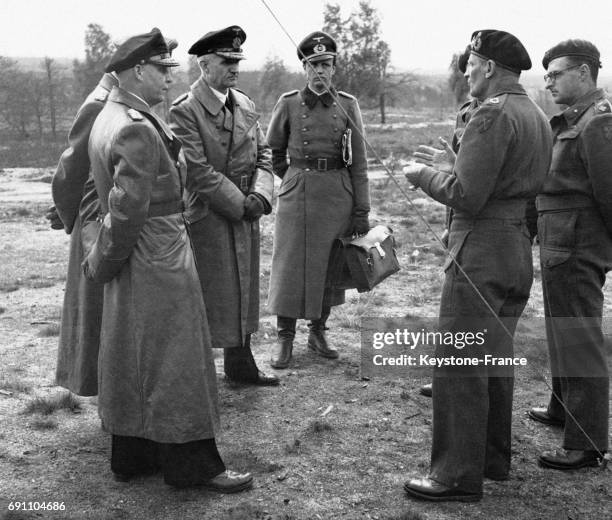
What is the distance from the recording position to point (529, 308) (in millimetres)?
7836

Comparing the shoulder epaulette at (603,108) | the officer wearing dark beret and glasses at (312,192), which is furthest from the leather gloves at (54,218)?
the shoulder epaulette at (603,108)

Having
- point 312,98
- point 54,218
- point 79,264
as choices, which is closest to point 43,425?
point 79,264

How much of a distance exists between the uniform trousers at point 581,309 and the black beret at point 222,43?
2.33m

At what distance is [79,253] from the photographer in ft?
14.9

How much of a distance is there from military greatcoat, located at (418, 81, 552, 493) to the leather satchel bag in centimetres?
180

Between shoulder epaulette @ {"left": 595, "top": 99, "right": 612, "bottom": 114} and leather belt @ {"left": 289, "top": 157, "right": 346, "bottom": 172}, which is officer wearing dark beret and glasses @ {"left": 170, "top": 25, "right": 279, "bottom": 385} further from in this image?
shoulder epaulette @ {"left": 595, "top": 99, "right": 612, "bottom": 114}

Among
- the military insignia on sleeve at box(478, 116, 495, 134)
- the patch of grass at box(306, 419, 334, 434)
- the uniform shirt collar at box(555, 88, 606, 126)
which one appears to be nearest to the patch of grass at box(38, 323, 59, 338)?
the patch of grass at box(306, 419, 334, 434)

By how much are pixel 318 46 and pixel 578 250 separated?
103 inches

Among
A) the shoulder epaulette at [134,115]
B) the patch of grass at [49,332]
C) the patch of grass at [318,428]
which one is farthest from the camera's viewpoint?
the patch of grass at [49,332]

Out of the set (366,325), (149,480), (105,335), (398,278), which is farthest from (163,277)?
(398,278)

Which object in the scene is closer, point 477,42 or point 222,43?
point 477,42

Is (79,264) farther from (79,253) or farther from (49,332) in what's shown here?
(49,332)

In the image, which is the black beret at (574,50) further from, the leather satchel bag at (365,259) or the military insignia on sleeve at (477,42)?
the leather satchel bag at (365,259)

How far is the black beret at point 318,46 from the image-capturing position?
5.95 metres
